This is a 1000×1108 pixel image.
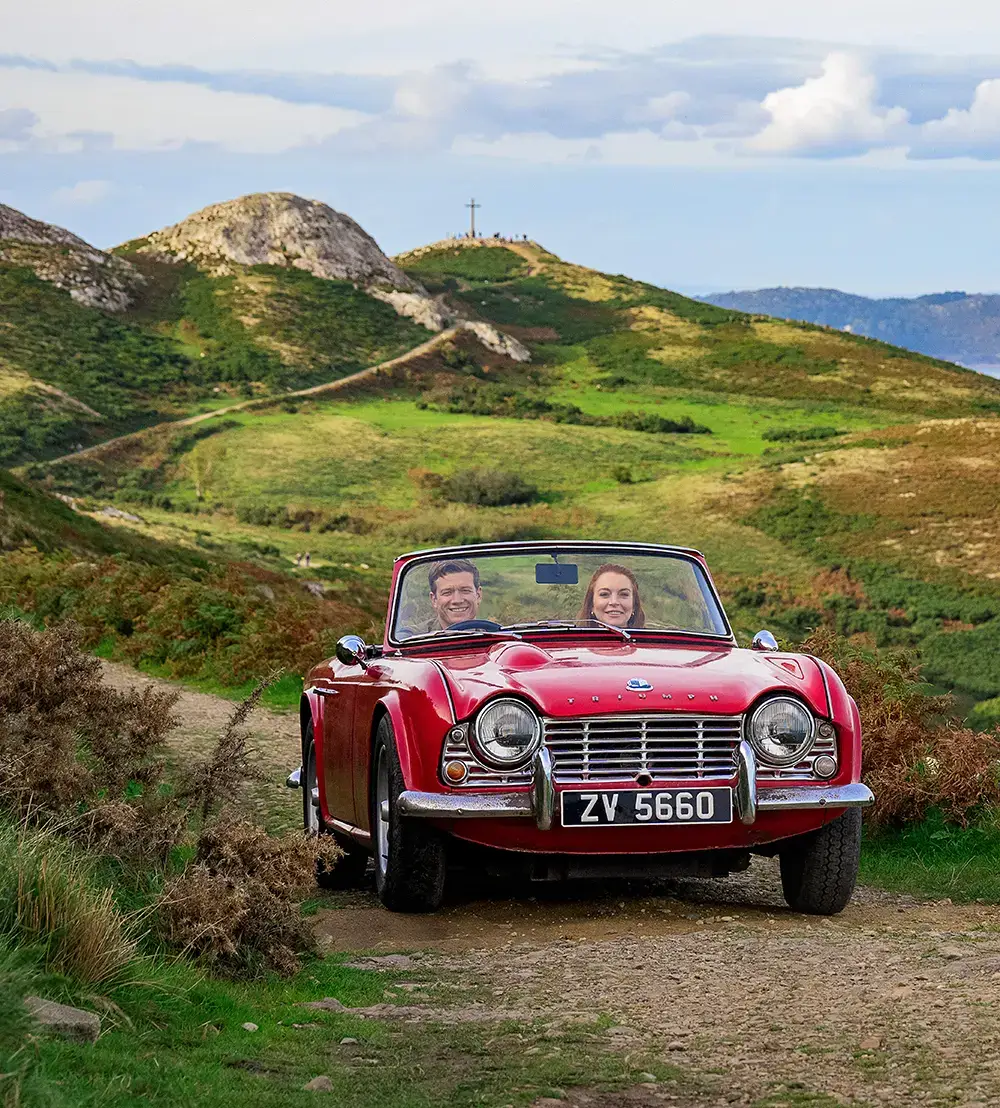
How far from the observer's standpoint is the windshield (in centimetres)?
879

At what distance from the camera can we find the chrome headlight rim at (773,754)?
7438 millimetres

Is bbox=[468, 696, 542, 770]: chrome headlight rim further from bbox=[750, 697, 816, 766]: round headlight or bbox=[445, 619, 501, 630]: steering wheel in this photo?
bbox=[445, 619, 501, 630]: steering wheel

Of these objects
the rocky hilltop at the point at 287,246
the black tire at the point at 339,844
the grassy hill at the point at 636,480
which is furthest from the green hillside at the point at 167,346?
the black tire at the point at 339,844

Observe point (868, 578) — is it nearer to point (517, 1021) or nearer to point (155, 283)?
point (517, 1021)

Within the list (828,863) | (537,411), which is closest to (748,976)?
(828,863)

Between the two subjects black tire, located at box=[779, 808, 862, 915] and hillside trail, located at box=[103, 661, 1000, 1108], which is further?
black tire, located at box=[779, 808, 862, 915]

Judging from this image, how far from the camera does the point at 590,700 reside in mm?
7270

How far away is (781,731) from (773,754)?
0.11 m

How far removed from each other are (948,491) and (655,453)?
23867 mm

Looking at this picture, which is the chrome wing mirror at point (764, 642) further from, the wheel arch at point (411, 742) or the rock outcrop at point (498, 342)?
the rock outcrop at point (498, 342)

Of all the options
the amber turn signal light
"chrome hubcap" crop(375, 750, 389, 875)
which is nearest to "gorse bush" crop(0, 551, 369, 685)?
"chrome hubcap" crop(375, 750, 389, 875)

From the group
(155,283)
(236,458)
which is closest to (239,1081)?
(236,458)

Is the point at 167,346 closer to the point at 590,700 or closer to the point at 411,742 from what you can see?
the point at 411,742

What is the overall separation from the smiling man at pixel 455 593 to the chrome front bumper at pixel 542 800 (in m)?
1.64
